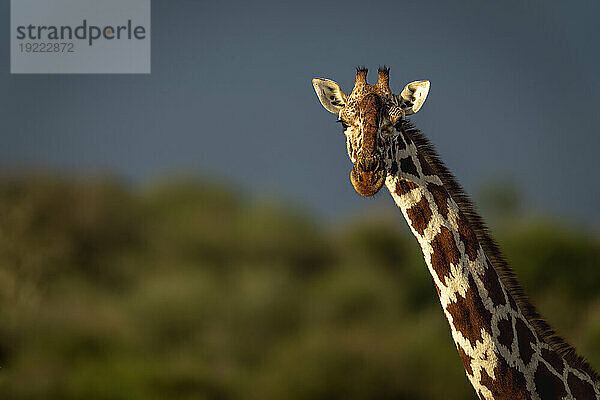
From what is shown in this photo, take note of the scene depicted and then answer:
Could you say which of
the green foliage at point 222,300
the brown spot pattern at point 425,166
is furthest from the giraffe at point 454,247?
the green foliage at point 222,300

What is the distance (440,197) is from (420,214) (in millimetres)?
115

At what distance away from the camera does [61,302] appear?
7.51 meters

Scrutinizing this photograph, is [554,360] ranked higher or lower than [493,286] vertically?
lower

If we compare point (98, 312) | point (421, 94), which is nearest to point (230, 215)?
point (98, 312)

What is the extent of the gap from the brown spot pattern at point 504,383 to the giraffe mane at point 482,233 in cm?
33

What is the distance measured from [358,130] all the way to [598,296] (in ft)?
19.0

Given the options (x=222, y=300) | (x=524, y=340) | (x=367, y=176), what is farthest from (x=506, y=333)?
(x=222, y=300)

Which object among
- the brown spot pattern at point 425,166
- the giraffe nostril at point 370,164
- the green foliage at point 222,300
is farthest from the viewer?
the green foliage at point 222,300

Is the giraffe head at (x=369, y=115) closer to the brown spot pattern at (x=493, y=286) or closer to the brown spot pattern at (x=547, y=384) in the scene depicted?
the brown spot pattern at (x=493, y=286)

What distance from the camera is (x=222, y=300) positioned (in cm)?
769

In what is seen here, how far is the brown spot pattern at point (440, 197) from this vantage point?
9.34ft

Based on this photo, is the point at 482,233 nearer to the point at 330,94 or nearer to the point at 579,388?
the point at 579,388

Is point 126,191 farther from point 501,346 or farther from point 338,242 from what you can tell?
point 501,346

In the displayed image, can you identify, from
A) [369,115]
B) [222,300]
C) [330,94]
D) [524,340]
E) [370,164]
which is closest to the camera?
[370,164]
